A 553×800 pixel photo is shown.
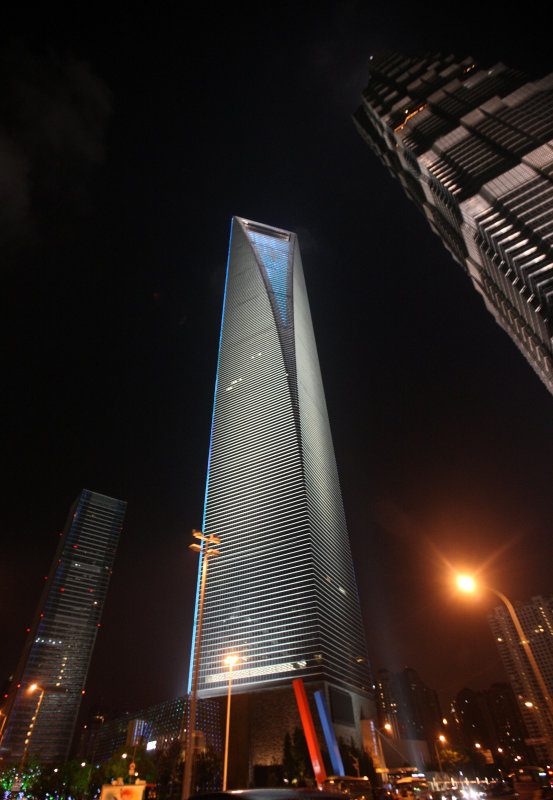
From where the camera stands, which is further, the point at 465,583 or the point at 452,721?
the point at 452,721

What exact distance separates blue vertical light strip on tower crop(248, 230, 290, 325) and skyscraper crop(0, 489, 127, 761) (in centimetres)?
12261

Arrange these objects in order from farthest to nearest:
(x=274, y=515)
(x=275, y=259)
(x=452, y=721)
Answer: (x=452, y=721) < (x=275, y=259) < (x=274, y=515)

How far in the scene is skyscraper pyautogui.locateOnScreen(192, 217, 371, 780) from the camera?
302 ft

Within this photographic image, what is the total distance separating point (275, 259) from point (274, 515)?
79215mm

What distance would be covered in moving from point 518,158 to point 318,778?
58.5 m

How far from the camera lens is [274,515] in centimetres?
10562

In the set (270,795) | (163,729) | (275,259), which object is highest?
(275,259)

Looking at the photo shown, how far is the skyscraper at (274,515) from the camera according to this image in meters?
91.9

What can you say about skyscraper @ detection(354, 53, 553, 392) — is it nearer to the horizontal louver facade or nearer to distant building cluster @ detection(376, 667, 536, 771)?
the horizontal louver facade

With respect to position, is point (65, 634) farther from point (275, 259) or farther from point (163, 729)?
point (275, 259)

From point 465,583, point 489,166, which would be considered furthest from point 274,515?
point 465,583

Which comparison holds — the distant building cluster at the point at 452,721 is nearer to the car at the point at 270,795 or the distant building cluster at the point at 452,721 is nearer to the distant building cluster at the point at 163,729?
the distant building cluster at the point at 163,729

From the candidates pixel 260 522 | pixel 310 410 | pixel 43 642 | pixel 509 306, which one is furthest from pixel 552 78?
pixel 43 642

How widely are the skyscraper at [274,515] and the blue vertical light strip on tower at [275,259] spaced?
59 centimetres
